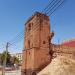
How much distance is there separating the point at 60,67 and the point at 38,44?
18.1 feet

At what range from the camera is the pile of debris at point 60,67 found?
27.1m

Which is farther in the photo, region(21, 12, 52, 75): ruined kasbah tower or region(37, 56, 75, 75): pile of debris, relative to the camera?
region(21, 12, 52, 75): ruined kasbah tower

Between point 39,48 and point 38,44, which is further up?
point 38,44

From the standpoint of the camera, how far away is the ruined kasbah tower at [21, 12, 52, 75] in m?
29.8

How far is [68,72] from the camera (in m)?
27.1

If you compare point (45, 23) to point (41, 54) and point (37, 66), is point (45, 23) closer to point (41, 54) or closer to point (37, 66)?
point (41, 54)

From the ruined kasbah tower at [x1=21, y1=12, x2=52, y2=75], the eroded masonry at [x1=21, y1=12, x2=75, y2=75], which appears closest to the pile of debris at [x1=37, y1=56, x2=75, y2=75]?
the ruined kasbah tower at [x1=21, y1=12, x2=52, y2=75]

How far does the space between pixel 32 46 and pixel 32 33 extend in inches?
95.1

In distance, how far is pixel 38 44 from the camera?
99.6 feet

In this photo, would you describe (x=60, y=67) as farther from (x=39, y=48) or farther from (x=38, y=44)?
(x=38, y=44)

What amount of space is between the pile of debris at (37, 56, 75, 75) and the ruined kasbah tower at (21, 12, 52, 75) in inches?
54.7

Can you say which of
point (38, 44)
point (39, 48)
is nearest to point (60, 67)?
point (39, 48)

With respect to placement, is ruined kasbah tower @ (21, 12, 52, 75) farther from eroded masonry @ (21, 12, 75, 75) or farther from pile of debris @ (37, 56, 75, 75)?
pile of debris @ (37, 56, 75, 75)

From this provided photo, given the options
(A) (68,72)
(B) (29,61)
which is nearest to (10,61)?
(B) (29,61)
